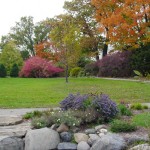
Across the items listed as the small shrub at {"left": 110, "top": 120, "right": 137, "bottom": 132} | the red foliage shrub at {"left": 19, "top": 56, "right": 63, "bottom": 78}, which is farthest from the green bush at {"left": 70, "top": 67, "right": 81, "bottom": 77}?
the small shrub at {"left": 110, "top": 120, "right": 137, "bottom": 132}

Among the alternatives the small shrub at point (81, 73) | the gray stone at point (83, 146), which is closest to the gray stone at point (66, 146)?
the gray stone at point (83, 146)

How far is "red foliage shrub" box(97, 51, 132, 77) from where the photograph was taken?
27922 millimetres

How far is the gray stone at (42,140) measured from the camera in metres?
6.11

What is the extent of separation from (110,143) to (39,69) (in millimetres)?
28242

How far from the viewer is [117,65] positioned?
2820 centimetres

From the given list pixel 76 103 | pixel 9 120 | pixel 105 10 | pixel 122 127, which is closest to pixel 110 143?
pixel 122 127

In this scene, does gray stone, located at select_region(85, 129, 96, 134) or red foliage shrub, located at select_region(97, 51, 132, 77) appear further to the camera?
red foliage shrub, located at select_region(97, 51, 132, 77)

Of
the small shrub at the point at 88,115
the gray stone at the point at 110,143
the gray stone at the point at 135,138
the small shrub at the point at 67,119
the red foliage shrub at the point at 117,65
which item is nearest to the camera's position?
the gray stone at the point at 110,143

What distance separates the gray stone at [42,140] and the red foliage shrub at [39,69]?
87.8 ft

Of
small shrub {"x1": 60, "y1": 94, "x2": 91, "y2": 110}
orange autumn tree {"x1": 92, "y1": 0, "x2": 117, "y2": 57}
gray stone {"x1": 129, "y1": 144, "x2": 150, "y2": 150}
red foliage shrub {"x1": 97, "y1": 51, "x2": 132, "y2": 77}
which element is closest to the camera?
gray stone {"x1": 129, "y1": 144, "x2": 150, "y2": 150}

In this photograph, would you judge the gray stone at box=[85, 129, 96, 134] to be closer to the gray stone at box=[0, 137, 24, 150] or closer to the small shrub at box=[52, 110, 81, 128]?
the small shrub at box=[52, 110, 81, 128]

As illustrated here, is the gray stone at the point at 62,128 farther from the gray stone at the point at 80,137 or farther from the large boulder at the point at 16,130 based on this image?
the large boulder at the point at 16,130

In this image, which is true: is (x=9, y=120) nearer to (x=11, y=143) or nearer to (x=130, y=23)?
(x=11, y=143)

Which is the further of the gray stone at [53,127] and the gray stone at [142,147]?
the gray stone at [53,127]
